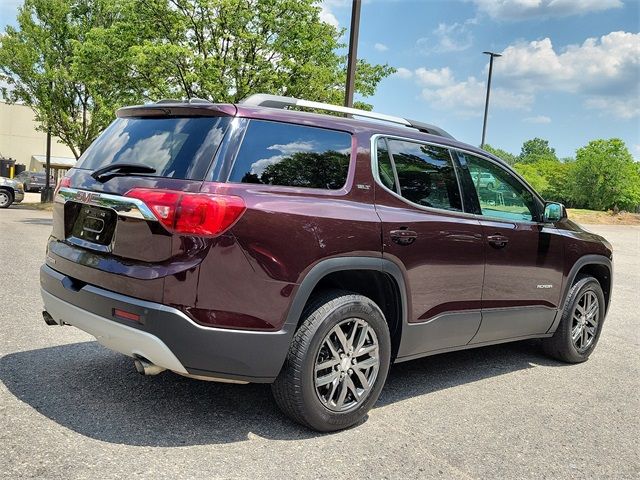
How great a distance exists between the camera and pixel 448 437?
3.68 m

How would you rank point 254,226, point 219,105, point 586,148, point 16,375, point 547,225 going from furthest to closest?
1. point 586,148
2. point 547,225
3. point 16,375
4. point 219,105
5. point 254,226

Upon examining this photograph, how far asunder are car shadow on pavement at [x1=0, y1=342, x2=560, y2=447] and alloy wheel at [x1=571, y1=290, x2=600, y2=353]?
108cm

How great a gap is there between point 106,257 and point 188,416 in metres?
1.08

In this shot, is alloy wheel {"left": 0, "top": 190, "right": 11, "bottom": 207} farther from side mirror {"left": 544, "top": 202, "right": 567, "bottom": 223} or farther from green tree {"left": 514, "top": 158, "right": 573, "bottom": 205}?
green tree {"left": 514, "top": 158, "right": 573, "bottom": 205}

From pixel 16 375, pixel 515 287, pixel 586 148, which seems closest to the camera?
pixel 16 375

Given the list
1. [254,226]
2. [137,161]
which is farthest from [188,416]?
[137,161]

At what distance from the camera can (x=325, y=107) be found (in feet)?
13.6

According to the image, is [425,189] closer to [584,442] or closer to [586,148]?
[584,442]

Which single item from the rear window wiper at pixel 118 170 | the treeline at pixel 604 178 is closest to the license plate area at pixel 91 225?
the rear window wiper at pixel 118 170

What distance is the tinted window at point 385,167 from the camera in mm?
3939

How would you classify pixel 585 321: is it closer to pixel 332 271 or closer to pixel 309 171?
pixel 332 271

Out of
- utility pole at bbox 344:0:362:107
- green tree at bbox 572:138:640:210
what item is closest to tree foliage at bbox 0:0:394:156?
utility pole at bbox 344:0:362:107

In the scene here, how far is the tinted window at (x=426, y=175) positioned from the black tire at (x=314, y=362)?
882 mm

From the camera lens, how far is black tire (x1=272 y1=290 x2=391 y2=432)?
3.39 m
